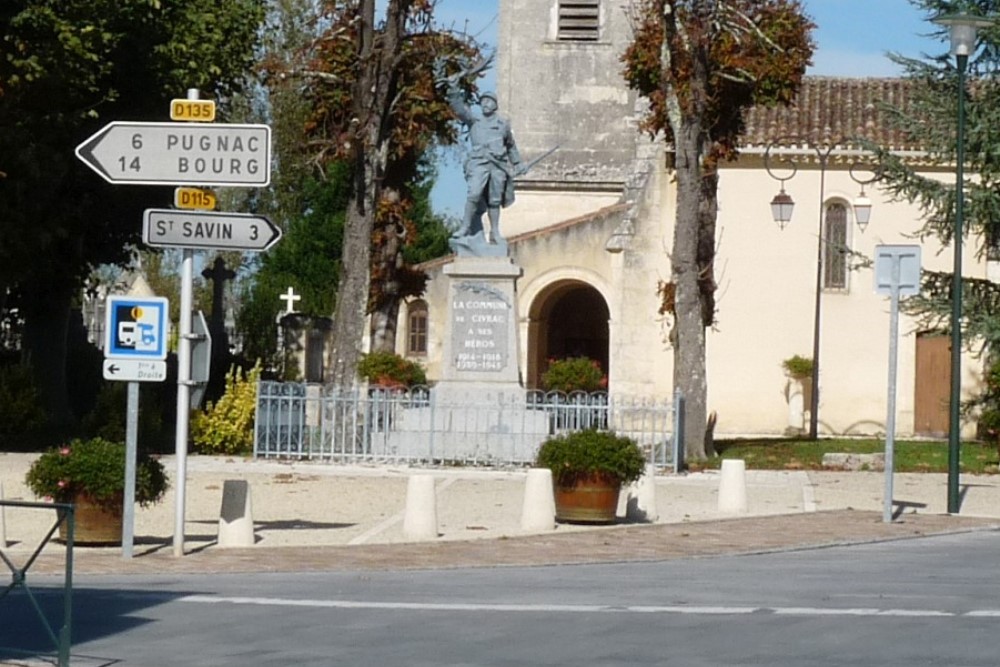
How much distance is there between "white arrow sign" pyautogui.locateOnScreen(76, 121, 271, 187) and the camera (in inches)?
623

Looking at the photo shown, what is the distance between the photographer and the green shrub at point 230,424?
30.0 meters

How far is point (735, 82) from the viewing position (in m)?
32.9

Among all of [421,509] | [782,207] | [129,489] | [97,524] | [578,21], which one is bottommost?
[97,524]

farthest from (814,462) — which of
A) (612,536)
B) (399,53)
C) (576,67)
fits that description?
(576,67)

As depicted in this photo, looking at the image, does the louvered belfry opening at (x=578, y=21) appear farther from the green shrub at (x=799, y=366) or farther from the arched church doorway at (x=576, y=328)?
the green shrub at (x=799, y=366)

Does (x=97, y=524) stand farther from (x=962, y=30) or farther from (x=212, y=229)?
(x=962, y=30)

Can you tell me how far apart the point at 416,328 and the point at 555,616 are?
39650 millimetres

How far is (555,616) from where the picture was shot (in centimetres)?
1239

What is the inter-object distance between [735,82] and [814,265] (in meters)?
14.7

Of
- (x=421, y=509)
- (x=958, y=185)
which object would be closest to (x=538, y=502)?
(x=421, y=509)

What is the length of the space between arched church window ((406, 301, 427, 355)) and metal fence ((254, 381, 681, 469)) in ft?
73.9

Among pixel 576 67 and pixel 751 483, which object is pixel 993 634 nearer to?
pixel 751 483

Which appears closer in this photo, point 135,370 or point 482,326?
point 135,370

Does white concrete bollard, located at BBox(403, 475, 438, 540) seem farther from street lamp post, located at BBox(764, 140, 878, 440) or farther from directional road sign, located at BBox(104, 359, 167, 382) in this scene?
street lamp post, located at BBox(764, 140, 878, 440)
